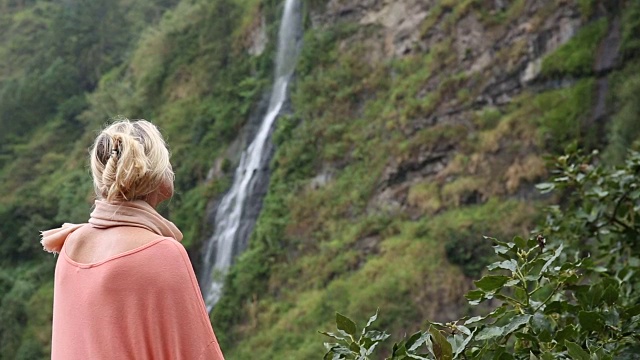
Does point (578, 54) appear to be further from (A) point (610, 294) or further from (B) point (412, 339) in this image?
(B) point (412, 339)

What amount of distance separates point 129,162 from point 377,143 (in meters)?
14.5

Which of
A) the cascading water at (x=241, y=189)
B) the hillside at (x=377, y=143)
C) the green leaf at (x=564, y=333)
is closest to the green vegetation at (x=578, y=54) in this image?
the hillside at (x=377, y=143)

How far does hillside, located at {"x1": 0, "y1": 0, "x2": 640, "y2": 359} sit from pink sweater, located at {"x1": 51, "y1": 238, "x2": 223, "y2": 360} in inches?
349

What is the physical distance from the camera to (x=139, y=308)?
1.77 m

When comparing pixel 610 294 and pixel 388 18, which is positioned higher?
pixel 610 294

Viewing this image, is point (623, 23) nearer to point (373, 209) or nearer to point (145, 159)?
point (373, 209)

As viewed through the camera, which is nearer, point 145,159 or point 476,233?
point 145,159

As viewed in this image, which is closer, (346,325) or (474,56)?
(346,325)

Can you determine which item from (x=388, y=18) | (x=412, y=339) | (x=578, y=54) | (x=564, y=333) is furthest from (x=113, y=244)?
(x=388, y=18)

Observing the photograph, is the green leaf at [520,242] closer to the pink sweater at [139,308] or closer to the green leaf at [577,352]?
the green leaf at [577,352]

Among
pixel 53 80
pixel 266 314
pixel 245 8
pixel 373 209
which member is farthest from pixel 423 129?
pixel 53 80

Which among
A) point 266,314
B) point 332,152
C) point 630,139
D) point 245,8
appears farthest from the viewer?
point 245,8

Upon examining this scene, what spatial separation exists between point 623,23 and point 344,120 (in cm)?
654

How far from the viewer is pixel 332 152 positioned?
17.0 m
